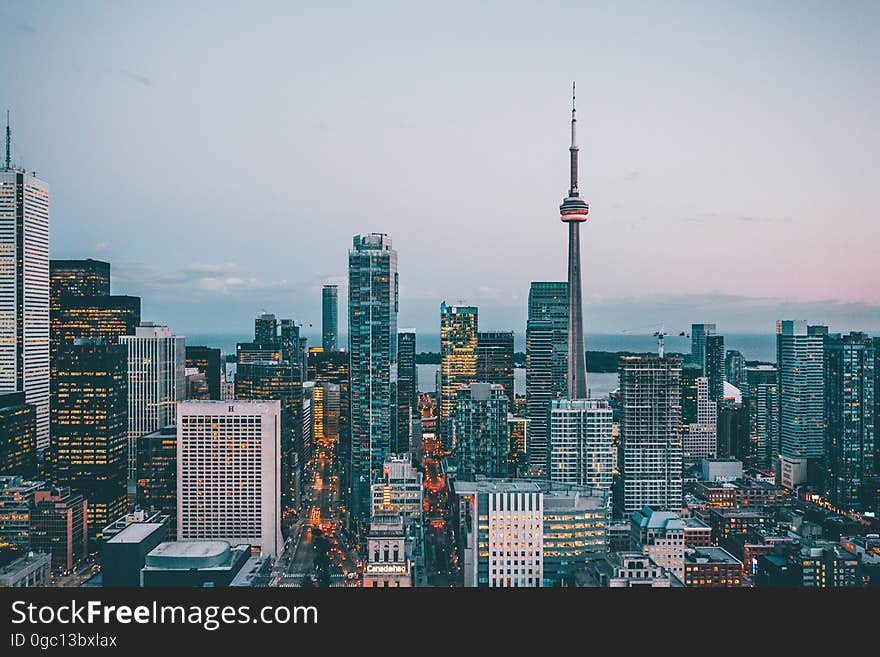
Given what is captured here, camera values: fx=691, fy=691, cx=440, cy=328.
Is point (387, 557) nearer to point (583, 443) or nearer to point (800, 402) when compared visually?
point (583, 443)

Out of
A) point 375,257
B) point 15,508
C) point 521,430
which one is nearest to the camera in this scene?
point 15,508

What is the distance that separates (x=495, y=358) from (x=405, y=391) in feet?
21.0

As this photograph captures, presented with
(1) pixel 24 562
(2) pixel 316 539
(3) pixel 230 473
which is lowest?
(2) pixel 316 539

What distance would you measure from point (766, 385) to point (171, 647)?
21664 millimetres

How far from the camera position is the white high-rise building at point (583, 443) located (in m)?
14.6

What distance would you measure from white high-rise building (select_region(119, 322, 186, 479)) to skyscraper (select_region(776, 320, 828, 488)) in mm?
15577

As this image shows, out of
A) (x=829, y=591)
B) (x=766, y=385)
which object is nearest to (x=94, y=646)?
(x=829, y=591)

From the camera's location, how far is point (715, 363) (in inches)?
932

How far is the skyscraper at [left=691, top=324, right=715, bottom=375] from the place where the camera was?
79.6ft

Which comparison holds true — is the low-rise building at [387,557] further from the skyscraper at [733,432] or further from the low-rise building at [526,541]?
the skyscraper at [733,432]

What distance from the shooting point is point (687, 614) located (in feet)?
3.09

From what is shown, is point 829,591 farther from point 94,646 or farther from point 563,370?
point 563,370

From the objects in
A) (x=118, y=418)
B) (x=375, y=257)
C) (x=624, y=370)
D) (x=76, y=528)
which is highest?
(x=375, y=257)

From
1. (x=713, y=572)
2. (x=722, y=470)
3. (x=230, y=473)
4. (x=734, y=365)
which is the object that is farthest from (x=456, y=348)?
(x=713, y=572)
